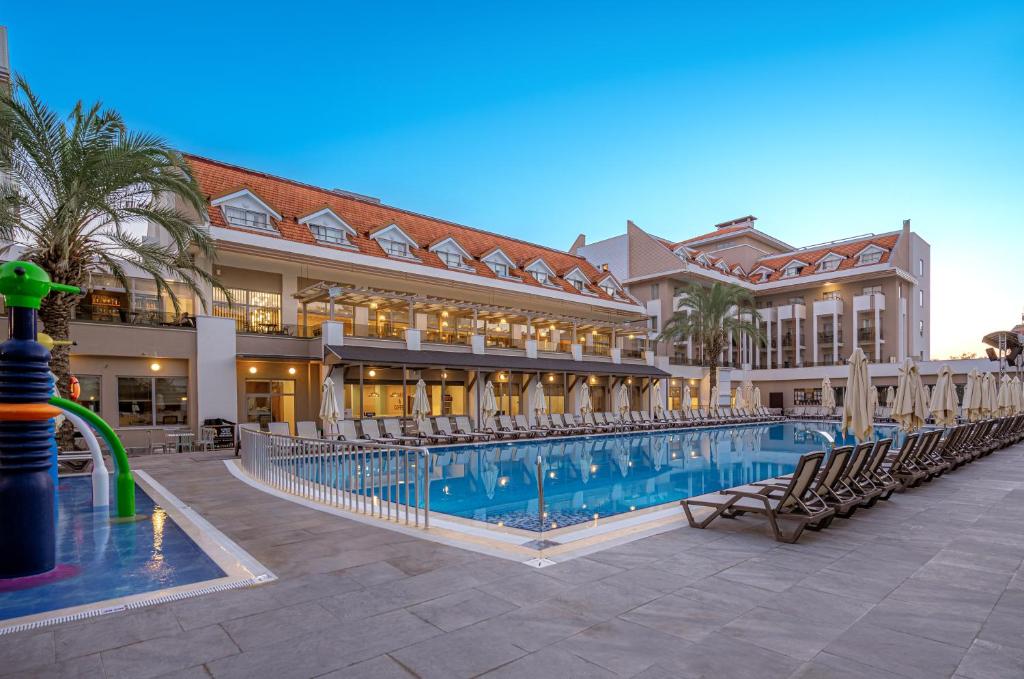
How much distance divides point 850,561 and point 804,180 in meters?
65.1

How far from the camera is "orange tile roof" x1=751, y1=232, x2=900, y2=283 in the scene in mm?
43562

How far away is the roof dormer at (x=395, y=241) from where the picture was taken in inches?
1048

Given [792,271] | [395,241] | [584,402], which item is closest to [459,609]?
[584,402]

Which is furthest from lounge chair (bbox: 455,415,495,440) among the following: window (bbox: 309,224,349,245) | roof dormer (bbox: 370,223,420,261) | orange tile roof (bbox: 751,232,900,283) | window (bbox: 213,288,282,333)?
orange tile roof (bbox: 751,232,900,283)

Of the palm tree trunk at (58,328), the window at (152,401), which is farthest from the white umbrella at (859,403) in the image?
the window at (152,401)

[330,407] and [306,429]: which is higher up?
[330,407]

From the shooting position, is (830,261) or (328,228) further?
(830,261)

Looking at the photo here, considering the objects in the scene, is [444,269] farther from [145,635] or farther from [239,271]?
[145,635]

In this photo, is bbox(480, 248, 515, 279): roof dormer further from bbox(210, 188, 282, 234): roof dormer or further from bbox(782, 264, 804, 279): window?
bbox(782, 264, 804, 279): window

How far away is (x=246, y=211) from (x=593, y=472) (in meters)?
17.9

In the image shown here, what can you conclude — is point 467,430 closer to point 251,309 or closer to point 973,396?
point 251,309

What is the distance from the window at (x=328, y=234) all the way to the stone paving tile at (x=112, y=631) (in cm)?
2200

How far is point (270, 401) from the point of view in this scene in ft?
73.2

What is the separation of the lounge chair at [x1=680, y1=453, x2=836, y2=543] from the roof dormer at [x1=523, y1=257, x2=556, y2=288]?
26141 millimetres
